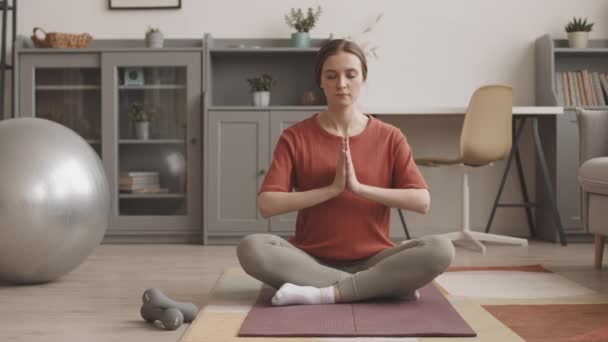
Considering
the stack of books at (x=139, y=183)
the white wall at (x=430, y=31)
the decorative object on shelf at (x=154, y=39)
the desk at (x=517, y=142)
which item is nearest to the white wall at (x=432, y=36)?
the white wall at (x=430, y=31)

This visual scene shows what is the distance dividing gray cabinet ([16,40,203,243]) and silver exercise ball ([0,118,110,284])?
150 cm

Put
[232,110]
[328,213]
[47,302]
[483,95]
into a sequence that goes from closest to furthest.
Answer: [328,213] < [47,302] < [483,95] < [232,110]

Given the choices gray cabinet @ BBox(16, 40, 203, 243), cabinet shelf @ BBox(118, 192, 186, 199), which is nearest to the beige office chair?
gray cabinet @ BBox(16, 40, 203, 243)

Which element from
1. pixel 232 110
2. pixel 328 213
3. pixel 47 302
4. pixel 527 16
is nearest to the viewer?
pixel 328 213

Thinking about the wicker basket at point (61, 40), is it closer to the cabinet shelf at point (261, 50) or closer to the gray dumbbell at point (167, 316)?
the cabinet shelf at point (261, 50)

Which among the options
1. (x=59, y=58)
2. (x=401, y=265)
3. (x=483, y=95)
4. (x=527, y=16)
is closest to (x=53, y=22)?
(x=59, y=58)

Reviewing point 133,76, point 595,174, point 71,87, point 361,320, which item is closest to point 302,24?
point 133,76

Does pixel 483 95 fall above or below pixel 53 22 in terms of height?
below

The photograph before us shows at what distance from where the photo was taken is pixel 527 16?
4738 mm

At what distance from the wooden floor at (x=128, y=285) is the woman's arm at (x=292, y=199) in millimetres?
446

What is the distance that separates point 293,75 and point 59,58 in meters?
1.46

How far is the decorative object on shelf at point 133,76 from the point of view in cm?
448

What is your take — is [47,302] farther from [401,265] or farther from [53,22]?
[53,22]

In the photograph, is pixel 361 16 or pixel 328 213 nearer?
pixel 328 213
